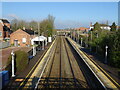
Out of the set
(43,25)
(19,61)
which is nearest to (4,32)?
(43,25)

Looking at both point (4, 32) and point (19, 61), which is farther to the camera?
point (4, 32)

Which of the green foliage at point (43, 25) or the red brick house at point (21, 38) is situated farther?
the green foliage at point (43, 25)

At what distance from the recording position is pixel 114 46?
48.8ft

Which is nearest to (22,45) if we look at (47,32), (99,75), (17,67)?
(47,32)

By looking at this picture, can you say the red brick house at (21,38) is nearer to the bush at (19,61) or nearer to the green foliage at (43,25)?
the green foliage at (43,25)

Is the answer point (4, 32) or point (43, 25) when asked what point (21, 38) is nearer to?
point (4, 32)

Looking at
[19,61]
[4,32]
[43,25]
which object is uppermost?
[43,25]

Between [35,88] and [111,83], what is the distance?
5008 mm

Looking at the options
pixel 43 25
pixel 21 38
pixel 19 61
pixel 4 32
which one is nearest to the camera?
pixel 19 61

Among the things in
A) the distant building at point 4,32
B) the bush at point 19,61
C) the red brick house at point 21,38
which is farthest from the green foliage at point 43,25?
the bush at point 19,61

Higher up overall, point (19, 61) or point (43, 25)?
point (43, 25)

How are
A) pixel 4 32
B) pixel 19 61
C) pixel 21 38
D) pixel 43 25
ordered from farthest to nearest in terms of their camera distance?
pixel 43 25 < pixel 4 32 < pixel 21 38 < pixel 19 61

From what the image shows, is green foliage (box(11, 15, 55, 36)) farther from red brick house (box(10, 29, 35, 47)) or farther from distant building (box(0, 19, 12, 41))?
distant building (box(0, 19, 12, 41))

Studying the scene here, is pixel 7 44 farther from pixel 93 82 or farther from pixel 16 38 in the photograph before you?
pixel 93 82
